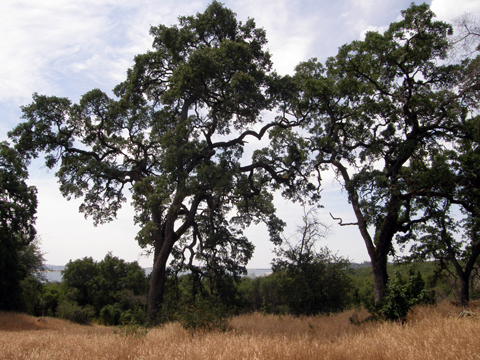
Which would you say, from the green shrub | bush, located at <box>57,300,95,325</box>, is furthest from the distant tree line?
the green shrub

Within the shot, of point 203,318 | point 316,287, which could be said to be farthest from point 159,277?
point 316,287

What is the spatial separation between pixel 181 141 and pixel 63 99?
710 cm

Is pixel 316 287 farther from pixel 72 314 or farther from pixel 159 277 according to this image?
pixel 72 314

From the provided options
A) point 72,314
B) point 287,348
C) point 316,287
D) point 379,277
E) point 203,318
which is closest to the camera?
point 287,348

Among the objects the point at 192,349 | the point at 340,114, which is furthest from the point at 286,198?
the point at 192,349

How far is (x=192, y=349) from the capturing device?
631 centimetres

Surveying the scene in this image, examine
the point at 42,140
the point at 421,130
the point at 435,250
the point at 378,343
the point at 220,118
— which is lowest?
the point at 378,343

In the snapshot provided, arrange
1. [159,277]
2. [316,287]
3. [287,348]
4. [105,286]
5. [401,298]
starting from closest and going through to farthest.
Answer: [287,348] → [401,298] → [159,277] → [316,287] → [105,286]

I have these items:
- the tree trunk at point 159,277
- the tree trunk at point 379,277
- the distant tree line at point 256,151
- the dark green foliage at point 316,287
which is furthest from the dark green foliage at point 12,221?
the tree trunk at point 379,277

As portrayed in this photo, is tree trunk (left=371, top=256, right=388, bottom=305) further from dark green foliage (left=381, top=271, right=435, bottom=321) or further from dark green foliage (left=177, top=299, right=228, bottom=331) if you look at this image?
dark green foliage (left=177, top=299, right=228, bottom=331)

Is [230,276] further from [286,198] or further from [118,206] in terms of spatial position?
[118,206]

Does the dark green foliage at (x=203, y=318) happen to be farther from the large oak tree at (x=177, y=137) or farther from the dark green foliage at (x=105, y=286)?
the dark green foliage at (x=105, y=286)

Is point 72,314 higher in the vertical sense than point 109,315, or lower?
higher

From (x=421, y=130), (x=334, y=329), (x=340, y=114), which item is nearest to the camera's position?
(x=334, y=329)
